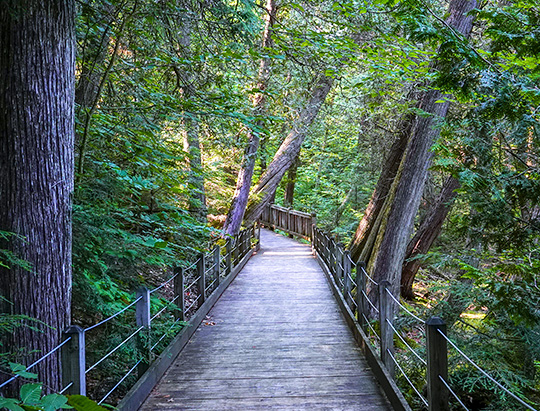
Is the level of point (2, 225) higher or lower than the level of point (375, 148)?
lower

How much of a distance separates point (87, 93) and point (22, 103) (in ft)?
10.0

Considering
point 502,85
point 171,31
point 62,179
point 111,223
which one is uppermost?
point 171,31

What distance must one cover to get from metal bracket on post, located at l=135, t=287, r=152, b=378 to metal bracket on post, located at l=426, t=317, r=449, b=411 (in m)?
2.86

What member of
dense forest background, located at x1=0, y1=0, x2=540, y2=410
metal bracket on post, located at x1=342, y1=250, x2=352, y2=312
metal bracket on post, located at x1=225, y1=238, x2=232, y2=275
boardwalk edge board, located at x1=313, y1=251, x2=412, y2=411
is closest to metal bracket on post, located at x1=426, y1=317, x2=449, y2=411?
boardwalk edge board, located at x1=313, y1=251, x2=412, y2=411

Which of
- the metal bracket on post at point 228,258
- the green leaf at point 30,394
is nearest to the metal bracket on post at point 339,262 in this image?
the metal bracket on post at point 228,258

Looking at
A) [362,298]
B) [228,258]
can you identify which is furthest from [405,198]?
[228,258]

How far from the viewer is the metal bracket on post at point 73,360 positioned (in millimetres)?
3082

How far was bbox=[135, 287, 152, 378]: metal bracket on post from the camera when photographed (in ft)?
15.0

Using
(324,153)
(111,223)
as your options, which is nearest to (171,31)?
(111,223)

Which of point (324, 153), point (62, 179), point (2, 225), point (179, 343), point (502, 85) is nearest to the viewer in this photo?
point (2, 225)

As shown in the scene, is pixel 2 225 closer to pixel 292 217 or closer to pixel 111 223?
pixel 111 223

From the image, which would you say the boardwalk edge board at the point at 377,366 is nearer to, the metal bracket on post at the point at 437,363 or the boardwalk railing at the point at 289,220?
the metal bracket on post at the point at 437,363

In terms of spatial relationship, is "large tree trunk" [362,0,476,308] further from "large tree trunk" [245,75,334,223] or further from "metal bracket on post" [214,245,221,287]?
"large tree trunk" [245,75,334,223]

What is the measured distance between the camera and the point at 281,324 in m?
7.16
